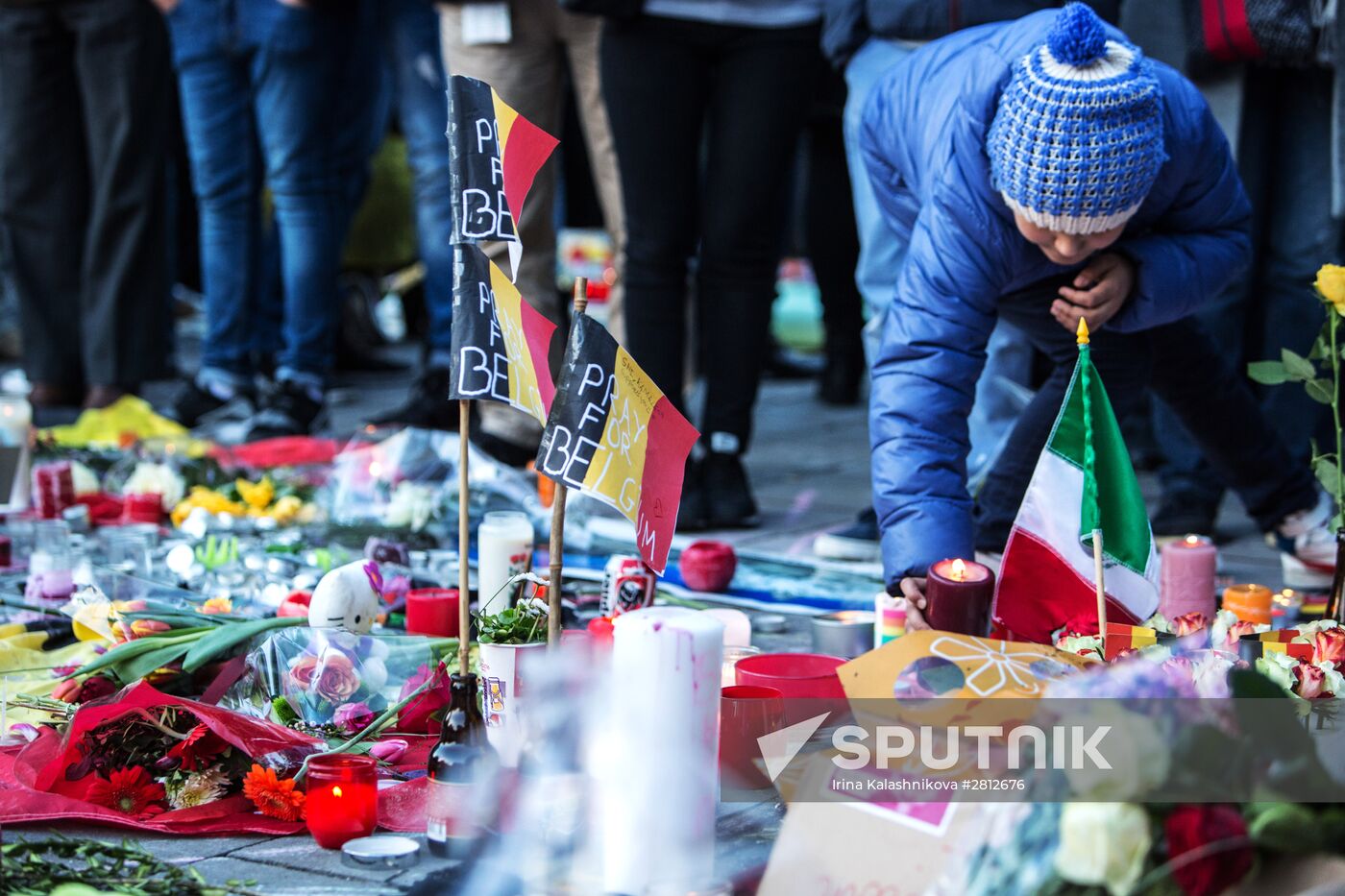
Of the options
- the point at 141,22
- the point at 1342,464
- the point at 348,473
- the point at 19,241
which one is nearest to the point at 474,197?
the point at 1342,464

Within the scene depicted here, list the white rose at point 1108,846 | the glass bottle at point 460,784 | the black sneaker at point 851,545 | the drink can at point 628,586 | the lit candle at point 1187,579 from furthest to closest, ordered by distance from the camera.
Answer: the black sneaker at point 851,545, the lit candle at point 1187,579, the drink can at point 628,586, the glass bottle at point 460,784, the white rose at point 1108,846

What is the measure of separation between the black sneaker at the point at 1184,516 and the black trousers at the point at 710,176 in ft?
3.44

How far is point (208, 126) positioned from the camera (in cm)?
558

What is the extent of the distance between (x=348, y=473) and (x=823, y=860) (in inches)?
102

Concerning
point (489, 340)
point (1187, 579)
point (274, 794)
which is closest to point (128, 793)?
point (274, 794)

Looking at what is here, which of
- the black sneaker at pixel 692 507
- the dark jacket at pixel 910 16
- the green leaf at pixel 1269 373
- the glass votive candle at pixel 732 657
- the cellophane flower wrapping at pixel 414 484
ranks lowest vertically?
the black sneaker at pixel 692 507

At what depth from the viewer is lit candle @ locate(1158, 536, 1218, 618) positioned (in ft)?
9.55

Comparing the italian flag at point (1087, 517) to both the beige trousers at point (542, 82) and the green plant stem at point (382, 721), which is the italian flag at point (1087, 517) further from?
the beige trousers at point (542, 82)

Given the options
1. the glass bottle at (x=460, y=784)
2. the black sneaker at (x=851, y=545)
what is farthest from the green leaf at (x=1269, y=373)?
the glass bottle at (x=460, y=784)

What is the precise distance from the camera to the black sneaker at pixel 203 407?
540 centimetres

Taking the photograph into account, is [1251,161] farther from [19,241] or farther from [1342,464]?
[19,241]

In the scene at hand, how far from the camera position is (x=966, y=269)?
2.66 meters

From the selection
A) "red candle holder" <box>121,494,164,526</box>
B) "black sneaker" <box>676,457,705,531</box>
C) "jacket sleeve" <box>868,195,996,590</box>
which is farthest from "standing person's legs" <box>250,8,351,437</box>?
"jacket sleeve" <box>868,195,996,590</box>

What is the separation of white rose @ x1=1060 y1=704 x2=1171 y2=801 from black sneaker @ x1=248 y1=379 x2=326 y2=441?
3950 millimetres
